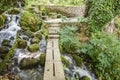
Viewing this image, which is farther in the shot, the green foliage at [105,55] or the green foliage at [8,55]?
the green foliage at [105,55]

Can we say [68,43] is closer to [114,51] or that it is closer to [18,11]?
[114,51]

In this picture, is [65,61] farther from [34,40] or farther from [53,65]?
[34,40]

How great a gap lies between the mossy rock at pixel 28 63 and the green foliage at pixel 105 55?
75.4 inches

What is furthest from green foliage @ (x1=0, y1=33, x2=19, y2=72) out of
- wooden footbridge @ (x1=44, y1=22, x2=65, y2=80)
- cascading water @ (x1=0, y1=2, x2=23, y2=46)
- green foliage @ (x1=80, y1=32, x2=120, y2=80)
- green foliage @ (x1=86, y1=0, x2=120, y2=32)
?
green foliage @ (x1=86, y1=0, x2=120, y2=32)

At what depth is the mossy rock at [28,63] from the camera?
6.49 m

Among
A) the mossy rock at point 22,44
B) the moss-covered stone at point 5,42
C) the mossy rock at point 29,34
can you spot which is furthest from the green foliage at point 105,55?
the moss-covered stone at point 5,42

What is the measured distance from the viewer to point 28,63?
651 cm

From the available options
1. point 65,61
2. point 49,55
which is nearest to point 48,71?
point 49,55

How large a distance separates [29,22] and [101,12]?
3.42 meters

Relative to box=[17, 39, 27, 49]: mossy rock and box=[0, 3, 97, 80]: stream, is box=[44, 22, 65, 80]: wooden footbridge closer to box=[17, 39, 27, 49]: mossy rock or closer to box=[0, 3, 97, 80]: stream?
box=[0, 3, 97, 80]: stream

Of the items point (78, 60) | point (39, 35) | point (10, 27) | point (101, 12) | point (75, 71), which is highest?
point (101, 12)

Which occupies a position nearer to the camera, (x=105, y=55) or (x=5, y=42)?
(x=105, y=55)

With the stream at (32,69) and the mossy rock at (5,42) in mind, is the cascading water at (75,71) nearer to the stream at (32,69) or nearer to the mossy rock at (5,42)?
the stream at (32,69)

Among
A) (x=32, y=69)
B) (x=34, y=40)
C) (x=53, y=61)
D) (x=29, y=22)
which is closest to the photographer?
(x=53, y=61)
